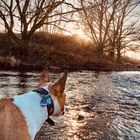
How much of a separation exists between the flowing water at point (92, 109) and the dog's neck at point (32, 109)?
12.2ft

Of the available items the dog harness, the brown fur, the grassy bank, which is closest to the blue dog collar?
the dog harness

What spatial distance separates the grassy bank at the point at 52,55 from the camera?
24.3m

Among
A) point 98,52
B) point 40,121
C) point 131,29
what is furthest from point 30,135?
point 131,29

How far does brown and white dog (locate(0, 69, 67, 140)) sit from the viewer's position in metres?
5.00

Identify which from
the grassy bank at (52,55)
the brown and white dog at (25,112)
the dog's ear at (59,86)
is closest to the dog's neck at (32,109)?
the brown and white dog at (25,112)

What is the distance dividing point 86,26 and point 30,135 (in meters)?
29.7

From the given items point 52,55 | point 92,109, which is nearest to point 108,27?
point 52,55

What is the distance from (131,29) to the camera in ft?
130

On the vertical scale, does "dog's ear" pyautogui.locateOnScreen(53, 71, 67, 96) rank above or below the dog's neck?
above

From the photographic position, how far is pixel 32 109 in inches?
204

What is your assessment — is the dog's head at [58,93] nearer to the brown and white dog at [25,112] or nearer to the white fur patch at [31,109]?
the brown and white dog at [25,112]

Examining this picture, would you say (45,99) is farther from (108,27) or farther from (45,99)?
(108,27)

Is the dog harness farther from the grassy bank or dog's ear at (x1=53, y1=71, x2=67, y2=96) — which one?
the grassy bank

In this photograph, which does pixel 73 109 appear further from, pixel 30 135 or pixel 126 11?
pixel 126 11
